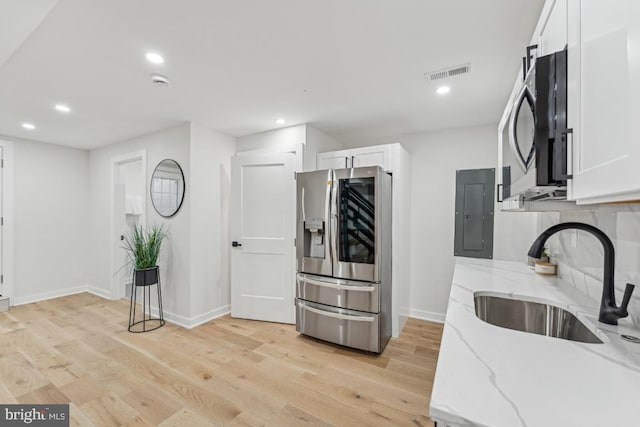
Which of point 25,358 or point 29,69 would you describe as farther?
point 25,358

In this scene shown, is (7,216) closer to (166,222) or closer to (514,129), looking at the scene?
(166,222)

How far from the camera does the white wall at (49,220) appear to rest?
3881 millimetres

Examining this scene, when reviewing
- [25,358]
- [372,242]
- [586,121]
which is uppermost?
[586,121]

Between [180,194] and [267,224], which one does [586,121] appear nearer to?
[267,224]

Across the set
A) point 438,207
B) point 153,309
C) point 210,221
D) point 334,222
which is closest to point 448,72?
point 334,222

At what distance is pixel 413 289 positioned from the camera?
11.4 feet

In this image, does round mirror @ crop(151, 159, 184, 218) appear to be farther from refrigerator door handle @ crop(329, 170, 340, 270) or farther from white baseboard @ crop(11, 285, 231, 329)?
refrigerator door handle @ crop(329, 170, 340, 270)

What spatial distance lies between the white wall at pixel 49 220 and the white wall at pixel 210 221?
9.21 ft

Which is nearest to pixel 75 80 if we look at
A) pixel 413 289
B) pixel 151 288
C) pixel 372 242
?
pixel 151 288

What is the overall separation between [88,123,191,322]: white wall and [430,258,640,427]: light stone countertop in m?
3.02

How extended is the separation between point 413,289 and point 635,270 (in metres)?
2.57

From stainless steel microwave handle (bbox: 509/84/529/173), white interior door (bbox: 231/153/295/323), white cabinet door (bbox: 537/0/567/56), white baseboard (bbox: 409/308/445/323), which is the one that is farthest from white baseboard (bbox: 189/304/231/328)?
white cabinet door (bbox: 537/0/567/56)

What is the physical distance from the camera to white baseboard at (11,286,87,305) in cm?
385

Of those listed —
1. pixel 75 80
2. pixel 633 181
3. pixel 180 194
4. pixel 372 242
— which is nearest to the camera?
pixel 633 181
